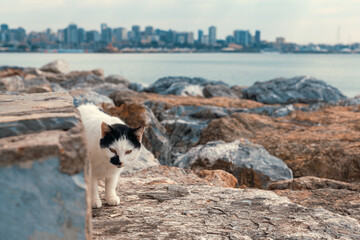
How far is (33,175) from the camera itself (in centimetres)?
193

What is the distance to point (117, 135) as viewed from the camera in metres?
3.17

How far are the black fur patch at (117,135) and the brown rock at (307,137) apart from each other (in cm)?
395

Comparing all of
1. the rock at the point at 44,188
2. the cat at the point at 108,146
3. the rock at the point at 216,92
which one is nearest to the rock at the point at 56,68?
the rock at the point at 216,92

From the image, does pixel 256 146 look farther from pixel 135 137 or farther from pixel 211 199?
pixel 135 137

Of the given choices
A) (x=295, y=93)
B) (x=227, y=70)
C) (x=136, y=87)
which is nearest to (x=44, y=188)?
(x=295, y=93)

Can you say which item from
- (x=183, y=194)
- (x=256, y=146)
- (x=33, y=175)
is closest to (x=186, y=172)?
(x=183, y=194)

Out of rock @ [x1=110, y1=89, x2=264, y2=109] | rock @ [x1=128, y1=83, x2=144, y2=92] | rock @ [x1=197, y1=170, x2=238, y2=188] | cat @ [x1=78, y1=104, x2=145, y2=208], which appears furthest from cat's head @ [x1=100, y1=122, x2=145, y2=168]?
rock @ [x1=128, y1=83, x2=144, y2=92]

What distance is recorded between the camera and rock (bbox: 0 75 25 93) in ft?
52.1

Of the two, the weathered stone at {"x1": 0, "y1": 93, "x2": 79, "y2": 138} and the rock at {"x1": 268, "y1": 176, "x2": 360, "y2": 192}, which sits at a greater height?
the weathered stone at {"x1": 0, "y1": 93, "x2": 79, "y2": 138}

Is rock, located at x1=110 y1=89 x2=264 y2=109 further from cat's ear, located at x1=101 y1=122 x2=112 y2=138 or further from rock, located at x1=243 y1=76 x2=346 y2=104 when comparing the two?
cat's ear, located at x1=101 y1=122 x2=112 y2=138

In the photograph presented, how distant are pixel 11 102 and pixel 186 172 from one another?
9.12 feet

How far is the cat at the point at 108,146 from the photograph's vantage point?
3.16 meters

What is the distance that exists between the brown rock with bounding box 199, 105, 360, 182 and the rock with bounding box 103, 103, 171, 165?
804 millimetres

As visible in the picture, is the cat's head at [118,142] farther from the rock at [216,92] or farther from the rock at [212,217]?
the rock at [216,92]
